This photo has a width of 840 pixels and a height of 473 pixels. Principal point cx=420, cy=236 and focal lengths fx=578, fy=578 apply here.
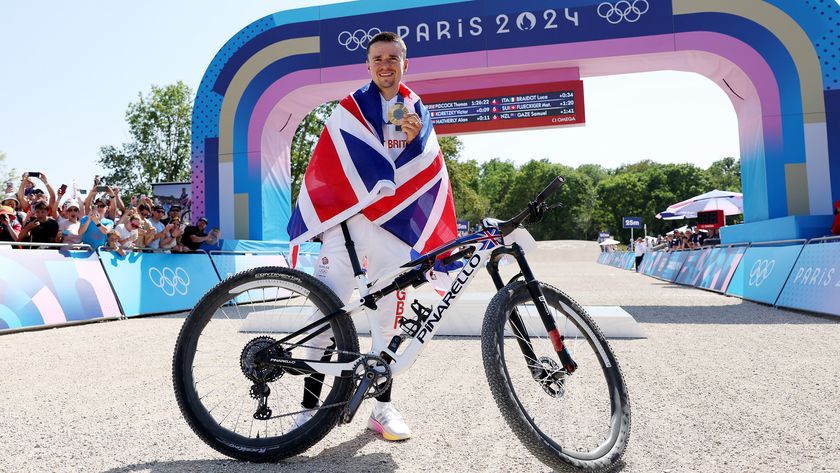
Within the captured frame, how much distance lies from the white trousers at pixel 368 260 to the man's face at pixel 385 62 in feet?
2.22

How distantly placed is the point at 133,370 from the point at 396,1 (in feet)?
30.9

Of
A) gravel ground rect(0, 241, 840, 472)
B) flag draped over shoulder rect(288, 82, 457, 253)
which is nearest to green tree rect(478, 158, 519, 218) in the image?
gravel ground rect(0, 241, 840, 472)

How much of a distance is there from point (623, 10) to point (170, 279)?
935 cm

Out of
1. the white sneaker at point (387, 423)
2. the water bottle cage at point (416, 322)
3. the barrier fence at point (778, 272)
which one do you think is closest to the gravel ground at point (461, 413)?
the white sneaker at point (387, 423)

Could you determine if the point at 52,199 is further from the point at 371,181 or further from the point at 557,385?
the point at 557,385

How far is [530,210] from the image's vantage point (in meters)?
2.34

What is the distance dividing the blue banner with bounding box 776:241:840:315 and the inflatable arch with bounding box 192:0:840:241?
4.88 ft

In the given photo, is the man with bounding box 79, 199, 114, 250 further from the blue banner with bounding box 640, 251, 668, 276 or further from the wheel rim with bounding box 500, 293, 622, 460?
the blue banner with bounding box 640, 251, 668, 276

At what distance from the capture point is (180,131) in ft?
120

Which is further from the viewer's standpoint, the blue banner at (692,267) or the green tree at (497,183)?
the green tree at (497,183)

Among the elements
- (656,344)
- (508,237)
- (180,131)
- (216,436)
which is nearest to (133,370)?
(216,436)

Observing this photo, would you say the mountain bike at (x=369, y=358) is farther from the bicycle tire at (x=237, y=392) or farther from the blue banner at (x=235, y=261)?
the blue banner at (x=235, y=261)

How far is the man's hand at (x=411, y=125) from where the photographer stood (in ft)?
8.97

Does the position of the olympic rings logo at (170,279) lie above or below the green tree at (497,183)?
below
